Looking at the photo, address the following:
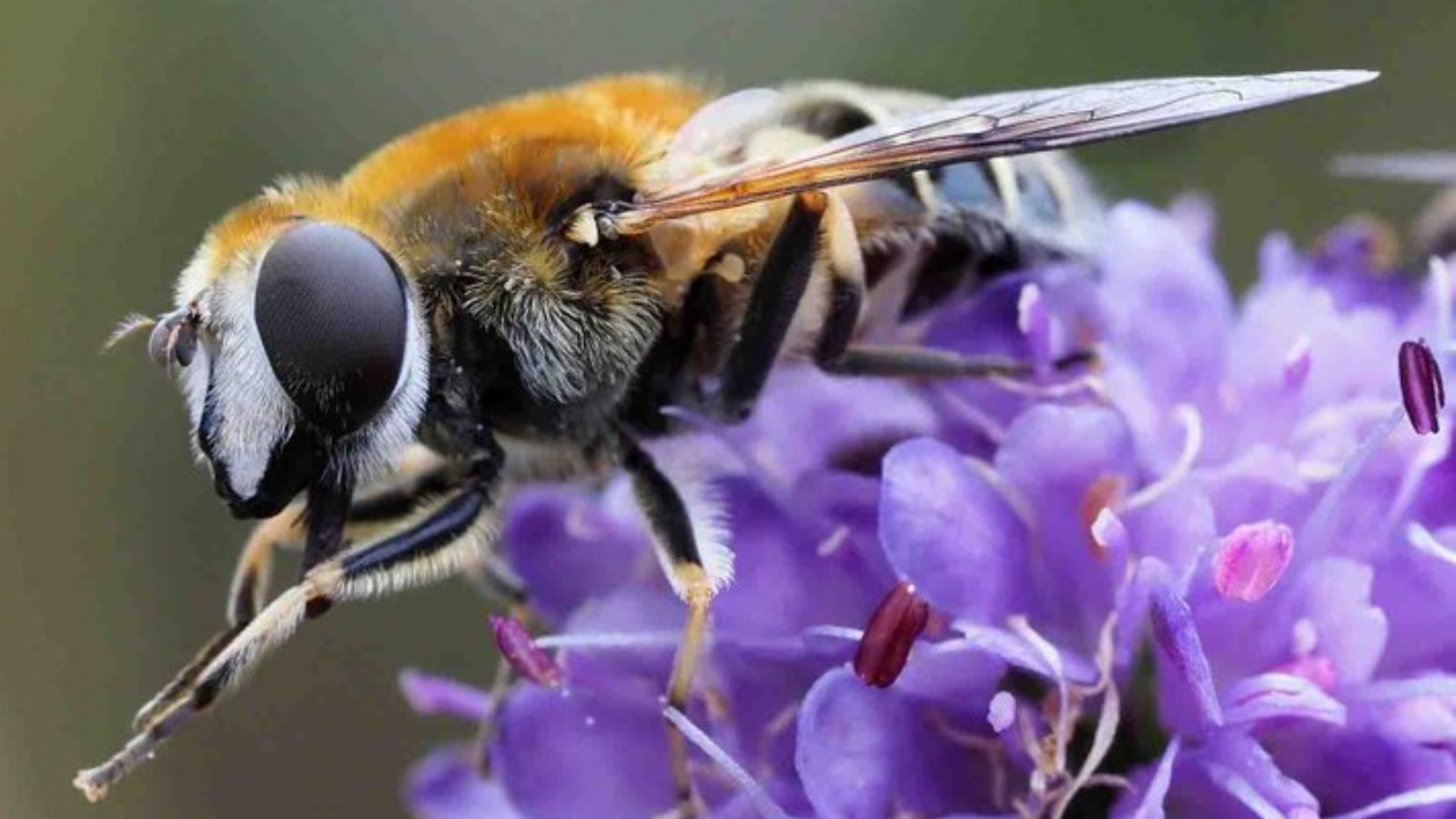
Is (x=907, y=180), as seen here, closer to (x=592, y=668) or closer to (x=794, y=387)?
(x=794, y=387)

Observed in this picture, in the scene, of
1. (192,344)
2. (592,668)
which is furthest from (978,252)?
(192,344)

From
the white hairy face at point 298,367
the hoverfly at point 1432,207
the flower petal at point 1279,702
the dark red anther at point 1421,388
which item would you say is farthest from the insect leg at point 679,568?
the hoverfly at point 1432,207

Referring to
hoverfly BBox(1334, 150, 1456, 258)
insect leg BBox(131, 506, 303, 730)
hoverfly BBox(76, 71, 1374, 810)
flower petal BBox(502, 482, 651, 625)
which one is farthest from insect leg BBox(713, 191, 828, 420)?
hoverfly BBox(1334, 150, 1456, 258)

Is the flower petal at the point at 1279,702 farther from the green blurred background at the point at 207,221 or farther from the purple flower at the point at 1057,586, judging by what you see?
the green blurred background at the point at 207,221

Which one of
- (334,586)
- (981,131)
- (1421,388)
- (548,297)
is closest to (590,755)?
(334,586)

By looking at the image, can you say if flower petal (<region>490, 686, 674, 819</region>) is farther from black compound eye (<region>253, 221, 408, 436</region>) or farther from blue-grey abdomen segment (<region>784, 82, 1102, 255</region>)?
blue-grey abdomen segment (<region>784, 82, 1102, 255</region>)

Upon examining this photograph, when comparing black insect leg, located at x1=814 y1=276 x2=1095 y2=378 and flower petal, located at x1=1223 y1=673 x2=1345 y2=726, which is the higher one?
black insect leg, located at x1=814 y1=276 x2=1095 y2=378
